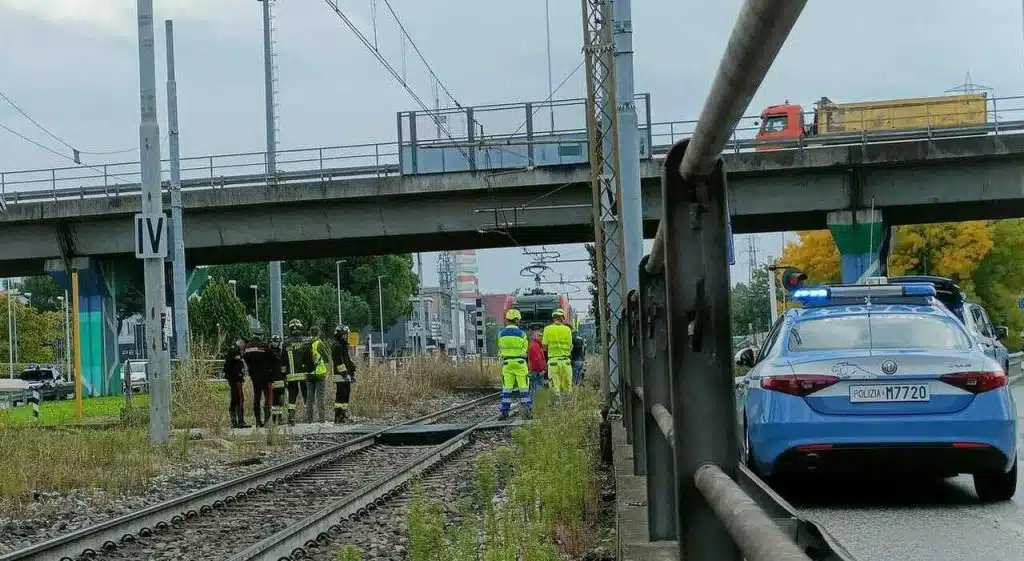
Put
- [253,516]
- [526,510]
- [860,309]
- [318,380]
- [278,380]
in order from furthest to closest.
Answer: [318,380] → [278,380] → [253,516] → [860,309] → [526,510]

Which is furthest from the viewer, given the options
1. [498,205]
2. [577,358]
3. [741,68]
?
[498,205]

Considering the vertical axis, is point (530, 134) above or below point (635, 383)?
above

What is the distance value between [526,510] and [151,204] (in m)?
13.0

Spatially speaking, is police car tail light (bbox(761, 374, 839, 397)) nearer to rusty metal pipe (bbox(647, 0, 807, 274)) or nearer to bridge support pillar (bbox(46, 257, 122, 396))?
rusty metal pipe (bbox(647, 0, 807, 274))

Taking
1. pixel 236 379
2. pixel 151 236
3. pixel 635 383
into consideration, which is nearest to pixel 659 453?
pixel 635 383

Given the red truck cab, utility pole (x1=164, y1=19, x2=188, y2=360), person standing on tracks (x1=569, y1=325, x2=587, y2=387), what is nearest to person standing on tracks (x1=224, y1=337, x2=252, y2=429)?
utility pole (x1=164, y1=19, x2=188, y2=360)

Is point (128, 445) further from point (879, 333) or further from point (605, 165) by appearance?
point (879, 333)

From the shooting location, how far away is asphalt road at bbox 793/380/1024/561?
7.88 meters

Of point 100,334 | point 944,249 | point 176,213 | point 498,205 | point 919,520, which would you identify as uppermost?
point 498,205

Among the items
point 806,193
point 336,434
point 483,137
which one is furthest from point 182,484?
point 806,193

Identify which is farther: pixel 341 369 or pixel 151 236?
pixel 341 369

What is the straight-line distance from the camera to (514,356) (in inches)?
904

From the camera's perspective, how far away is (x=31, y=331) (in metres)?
101

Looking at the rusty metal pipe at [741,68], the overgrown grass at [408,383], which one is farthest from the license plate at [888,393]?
the overgrown grass at [408,383]
